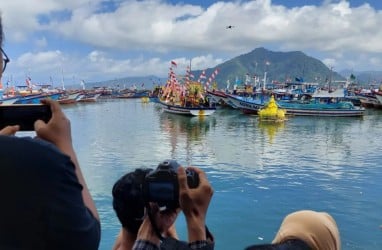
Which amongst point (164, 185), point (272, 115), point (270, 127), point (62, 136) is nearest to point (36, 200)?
point (62, 136)

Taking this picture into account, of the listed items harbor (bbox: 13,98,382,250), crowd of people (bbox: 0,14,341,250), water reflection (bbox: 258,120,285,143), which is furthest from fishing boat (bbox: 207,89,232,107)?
crowd of people (bbox: 0,14,341,250)

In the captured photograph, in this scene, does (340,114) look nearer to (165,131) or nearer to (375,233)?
(165,131)

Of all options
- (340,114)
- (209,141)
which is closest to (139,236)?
(209,141)

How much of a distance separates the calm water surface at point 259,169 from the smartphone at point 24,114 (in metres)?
4.58

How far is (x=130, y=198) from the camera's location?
1.14 meters

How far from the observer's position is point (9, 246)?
81cm

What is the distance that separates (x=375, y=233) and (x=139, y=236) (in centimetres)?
623

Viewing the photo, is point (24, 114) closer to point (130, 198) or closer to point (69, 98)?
point (130, 198)

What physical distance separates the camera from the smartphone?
11.9 inches

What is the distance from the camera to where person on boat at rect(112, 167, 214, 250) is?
1.05 meters

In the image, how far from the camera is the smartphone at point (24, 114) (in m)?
1.03

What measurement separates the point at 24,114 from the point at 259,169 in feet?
35.2

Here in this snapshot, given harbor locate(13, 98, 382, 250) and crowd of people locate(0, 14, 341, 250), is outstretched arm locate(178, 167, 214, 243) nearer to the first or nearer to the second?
crowd of people locate(0, 14, 341, 250)

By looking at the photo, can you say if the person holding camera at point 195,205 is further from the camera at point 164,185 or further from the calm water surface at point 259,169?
the calm water surface at point 259,169
